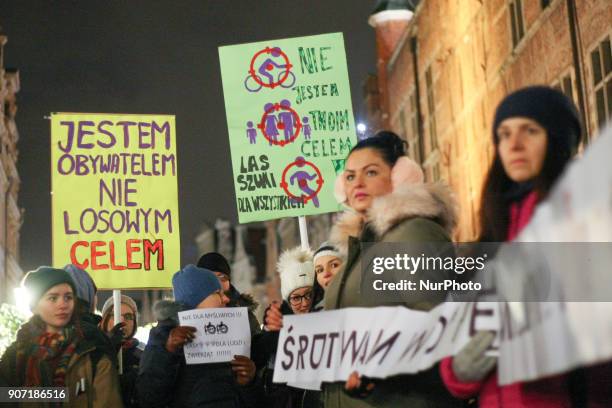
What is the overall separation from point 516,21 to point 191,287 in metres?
14.2

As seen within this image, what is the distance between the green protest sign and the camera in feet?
26.8

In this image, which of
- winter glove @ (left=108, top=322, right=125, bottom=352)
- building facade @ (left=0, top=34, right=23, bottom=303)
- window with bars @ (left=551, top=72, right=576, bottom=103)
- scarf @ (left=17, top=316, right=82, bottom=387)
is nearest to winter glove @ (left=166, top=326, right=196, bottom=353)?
scarf @ (left=17, top=316, right=82, bottom=387)

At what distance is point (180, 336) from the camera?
5723mm

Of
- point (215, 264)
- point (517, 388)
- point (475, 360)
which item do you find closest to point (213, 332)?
point (215, 264)

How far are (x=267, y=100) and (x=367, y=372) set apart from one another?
4.77 meters

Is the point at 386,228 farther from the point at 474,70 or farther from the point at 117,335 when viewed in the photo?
the point at 474,70

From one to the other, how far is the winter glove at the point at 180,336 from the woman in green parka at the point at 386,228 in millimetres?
1497

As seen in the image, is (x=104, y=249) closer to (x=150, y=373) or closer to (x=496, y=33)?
(x=150, y=373)

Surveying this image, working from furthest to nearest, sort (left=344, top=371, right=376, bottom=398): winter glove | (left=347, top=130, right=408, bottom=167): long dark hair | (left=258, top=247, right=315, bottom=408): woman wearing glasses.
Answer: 1. (left=258, top=247, right=315, bottom=408): woman wearing glasses
2. (left=347, top=130, right=408, bottom=167): long dark hair
3. (left=344, top=371, right=376, bottom=398): winter glove

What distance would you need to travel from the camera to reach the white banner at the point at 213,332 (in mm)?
5777

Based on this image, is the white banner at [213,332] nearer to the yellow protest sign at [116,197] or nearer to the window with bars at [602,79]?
the yellow protest sign at [116,197]

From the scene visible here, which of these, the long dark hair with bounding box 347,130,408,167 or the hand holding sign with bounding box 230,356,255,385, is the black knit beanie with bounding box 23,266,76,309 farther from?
the long dark hair with bounding box 347,130,408,167

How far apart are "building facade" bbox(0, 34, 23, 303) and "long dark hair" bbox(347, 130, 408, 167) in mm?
47542

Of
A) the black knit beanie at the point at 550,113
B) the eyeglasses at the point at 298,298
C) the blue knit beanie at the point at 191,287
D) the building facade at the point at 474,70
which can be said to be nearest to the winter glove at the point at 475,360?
the black knit beanie at the point at 550,113
